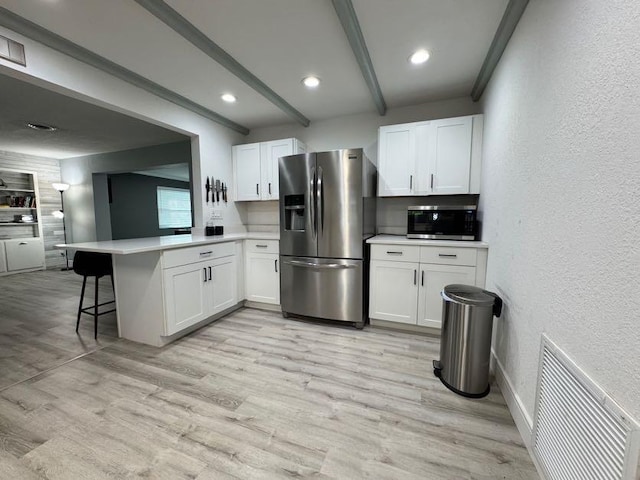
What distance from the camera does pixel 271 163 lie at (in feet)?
11.7

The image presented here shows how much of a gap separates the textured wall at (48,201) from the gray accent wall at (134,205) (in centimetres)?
117

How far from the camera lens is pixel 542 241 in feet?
4.29

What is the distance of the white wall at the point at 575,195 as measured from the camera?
0.79 metres

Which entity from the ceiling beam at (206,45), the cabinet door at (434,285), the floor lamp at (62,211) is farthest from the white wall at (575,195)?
the floor lamp at (62,211)

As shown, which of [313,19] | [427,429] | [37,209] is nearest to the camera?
[427,429]

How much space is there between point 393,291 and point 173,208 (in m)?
7.62

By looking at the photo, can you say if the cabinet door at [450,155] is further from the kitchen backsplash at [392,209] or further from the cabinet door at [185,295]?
the cabinet door at [185,295]

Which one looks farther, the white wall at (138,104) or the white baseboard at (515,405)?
the white wall at (138,104)

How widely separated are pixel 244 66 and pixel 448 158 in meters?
2.15

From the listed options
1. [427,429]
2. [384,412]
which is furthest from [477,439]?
[384,412]

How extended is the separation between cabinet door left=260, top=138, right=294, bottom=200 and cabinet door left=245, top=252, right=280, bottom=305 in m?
0.88

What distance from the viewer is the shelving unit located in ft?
17.0

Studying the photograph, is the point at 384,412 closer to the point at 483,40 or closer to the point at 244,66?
the point at 483,40

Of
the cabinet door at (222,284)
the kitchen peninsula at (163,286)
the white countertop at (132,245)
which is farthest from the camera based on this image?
the cabinet door at (222,284)
